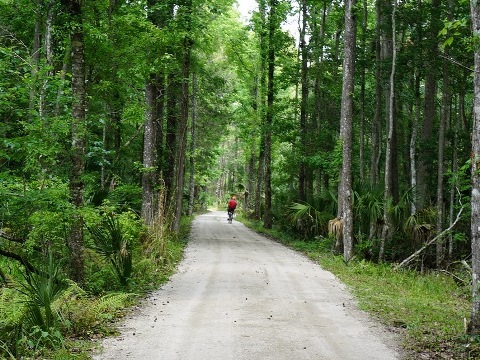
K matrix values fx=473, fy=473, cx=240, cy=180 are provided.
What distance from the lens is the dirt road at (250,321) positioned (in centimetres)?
622

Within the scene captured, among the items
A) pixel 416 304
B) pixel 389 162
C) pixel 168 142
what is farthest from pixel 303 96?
pixel 416 304

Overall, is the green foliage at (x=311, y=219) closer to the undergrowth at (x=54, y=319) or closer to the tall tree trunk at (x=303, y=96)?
the tall tree trunk at (x=303, y=96)

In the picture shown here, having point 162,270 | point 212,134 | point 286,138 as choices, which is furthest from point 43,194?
point 212,134

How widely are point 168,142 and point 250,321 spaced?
55.5 feet

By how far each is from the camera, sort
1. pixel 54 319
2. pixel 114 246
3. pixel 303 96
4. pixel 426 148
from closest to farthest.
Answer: pixel 54 319, pixel 114 246, pixel 426 148, pixel 303 96

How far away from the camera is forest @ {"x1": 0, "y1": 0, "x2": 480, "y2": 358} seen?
8297 mm

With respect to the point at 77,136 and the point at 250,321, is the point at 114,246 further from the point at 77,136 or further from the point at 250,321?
the point at 250,321

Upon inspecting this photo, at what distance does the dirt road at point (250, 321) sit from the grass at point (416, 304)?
0.39 meters

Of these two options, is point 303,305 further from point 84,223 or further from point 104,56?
point 104,56

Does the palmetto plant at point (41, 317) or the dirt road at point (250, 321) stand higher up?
the palmetto plant at point (41, 317)

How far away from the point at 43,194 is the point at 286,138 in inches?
715

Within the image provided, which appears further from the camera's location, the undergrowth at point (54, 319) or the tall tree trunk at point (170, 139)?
the tall tree trunk at point (170, 139)

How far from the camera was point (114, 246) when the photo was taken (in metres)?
10.3

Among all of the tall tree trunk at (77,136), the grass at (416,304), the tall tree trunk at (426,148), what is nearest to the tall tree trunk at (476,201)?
the grass at (416,304)
